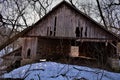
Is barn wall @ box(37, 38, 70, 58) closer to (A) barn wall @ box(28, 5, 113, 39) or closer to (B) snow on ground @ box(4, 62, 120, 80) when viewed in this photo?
(A) barn wall @ box(28, 5, 113, 39)

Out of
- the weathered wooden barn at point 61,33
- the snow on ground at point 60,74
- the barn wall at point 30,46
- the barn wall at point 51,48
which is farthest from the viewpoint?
the barn wall at point 51,48

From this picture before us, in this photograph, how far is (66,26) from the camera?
18.1 meters

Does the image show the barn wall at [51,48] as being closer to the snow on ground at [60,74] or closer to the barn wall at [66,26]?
the barn wall at [66,26]

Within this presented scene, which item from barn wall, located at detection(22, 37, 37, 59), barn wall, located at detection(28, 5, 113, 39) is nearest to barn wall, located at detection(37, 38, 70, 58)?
Result: barn wall, located at detection(22, 37, 37, 59)

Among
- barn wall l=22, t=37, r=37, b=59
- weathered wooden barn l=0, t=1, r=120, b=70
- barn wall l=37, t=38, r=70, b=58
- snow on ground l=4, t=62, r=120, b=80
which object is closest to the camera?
snow on ground l=4, t=62, r=120, b=80

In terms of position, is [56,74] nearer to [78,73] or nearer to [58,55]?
[78,73]

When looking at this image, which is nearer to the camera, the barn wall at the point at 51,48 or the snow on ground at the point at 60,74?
the snow on ground at the point at 60,74

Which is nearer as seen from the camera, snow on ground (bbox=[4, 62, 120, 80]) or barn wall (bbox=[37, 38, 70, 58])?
snow on ground (bbox=[4, 62, 120, 80])

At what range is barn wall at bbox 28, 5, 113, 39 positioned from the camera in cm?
1784

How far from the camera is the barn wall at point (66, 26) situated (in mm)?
17844

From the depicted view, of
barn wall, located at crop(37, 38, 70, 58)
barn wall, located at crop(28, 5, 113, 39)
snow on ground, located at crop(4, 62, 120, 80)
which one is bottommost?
snow on ground, located at crop(4, 62, 120, 80)

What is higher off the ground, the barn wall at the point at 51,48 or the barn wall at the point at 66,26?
the barn wall at the point at 66,26

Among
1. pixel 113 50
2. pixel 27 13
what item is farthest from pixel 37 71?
pixel 27 13

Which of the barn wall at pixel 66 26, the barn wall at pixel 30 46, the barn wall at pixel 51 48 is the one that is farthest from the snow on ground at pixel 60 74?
the barn wall at pixel 51 48
